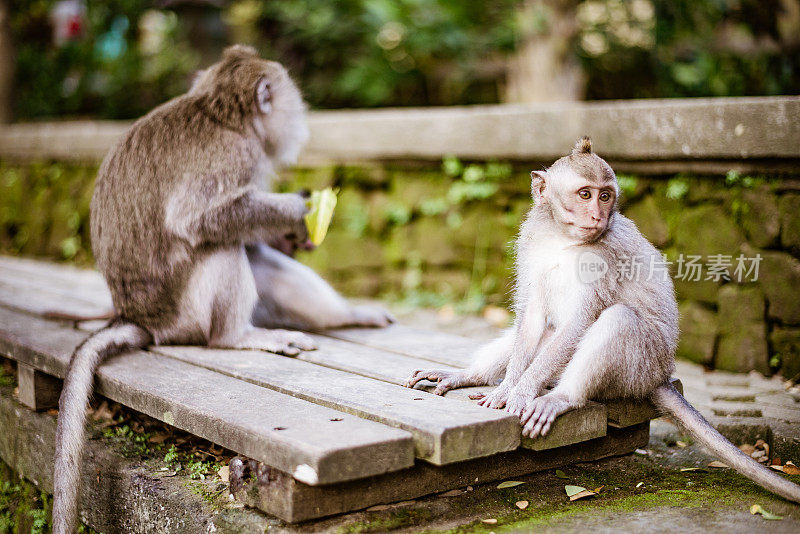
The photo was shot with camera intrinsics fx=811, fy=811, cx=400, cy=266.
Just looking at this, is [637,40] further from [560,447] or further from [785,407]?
[560,447]

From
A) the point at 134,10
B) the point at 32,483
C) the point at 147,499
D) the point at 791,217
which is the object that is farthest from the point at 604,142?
the point at 134,10

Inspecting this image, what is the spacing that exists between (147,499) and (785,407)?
233 cm

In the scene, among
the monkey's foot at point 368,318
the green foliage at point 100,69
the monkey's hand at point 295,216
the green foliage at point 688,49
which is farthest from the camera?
the green foliage at point 100,69

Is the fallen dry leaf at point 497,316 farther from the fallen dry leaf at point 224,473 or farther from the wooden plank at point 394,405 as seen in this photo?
the fallen dry leaf at point 224,473

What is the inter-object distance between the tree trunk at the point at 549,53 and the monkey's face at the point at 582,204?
3.79 meters

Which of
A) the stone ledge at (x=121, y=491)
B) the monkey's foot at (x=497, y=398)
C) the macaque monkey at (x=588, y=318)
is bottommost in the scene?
the stone ledge at (x=121, y=491)

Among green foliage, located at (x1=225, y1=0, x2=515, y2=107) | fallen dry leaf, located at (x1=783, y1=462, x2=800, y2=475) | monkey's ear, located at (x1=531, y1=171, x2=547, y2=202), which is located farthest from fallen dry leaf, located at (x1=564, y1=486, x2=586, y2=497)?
green foliage, located at (x1=225, y1=0, x2=515, y2=107)

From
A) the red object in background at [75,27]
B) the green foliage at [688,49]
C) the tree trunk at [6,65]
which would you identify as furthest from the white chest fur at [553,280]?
the red object in background at [75,27]

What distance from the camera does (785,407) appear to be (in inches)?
122

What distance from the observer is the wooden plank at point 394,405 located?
6.90 feet

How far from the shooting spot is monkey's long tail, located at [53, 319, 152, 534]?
2.36 m

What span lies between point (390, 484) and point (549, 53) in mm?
4509

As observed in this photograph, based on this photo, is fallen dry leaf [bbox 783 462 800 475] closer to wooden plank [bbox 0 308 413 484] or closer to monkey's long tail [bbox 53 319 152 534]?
wooden plank [bbox 0 308 413 484]

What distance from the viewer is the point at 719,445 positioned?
2.32 m
